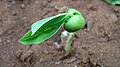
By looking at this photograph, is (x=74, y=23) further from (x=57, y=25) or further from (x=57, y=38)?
(x=57, y=38)

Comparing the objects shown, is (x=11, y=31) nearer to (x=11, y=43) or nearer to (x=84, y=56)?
(x=11, y=43)

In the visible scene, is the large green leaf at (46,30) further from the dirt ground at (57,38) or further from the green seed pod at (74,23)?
the dirt ground at (57,38)

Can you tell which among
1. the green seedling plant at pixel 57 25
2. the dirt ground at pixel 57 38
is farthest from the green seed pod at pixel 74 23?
the dirt ground at pixel 57 38

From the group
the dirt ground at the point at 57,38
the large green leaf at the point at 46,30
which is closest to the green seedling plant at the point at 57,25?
the large green leaf at the point at 46,30

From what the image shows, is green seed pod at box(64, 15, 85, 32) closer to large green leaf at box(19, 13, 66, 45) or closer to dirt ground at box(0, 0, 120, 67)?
large green leaf at box(19, 13, 66, 45)

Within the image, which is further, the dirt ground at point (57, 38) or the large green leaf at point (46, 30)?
the dirt ground at point (57, 38)

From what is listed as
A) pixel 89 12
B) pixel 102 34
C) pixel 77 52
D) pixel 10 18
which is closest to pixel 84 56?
pixel 77 52

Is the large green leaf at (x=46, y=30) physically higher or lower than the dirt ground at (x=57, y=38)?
higher

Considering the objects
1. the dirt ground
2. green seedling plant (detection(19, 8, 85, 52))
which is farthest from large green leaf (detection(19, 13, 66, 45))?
the dirt ground

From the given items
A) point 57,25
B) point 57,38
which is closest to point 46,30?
point 57,25
